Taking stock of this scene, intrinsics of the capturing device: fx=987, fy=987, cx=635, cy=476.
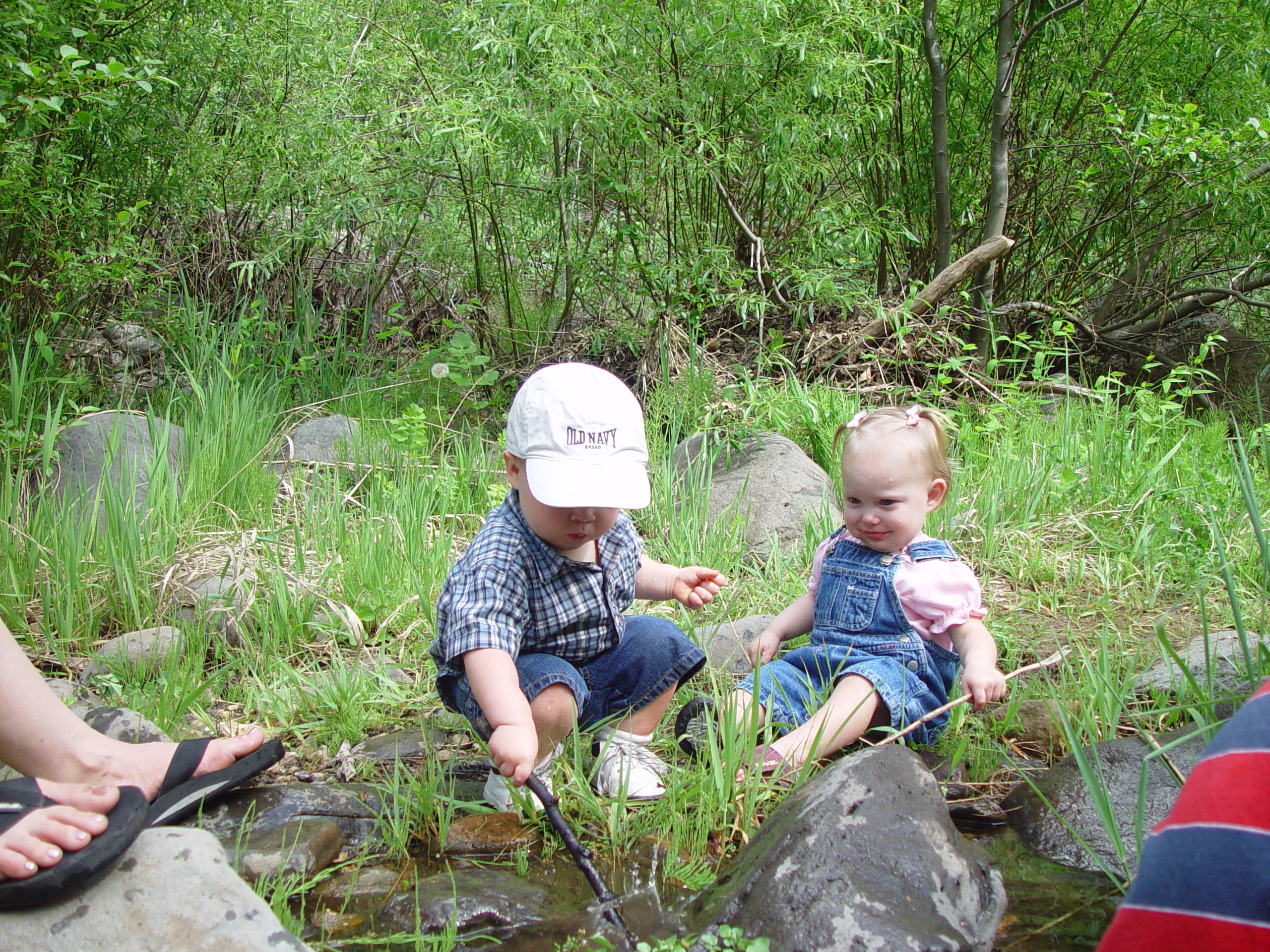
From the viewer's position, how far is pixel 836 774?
6.04 ft

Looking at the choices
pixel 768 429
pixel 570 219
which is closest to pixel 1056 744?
pixel 768 429

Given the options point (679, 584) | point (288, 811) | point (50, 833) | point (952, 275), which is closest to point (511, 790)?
point (288, 811)

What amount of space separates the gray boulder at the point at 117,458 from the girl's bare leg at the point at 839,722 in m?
2.28

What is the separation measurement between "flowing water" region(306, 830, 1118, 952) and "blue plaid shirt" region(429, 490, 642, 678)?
0.42 metres

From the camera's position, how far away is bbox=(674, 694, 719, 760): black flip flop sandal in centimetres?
225

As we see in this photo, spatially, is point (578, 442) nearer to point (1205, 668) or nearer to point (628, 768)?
point (628, 768)

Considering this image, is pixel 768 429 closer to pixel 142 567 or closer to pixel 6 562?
pixel 142 567

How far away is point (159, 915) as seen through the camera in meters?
1.44

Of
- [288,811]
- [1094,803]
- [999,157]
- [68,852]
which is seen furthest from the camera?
[999,157]

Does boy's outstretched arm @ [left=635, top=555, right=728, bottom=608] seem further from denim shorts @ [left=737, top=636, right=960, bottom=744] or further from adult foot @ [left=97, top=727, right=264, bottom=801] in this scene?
adult foot @ [left=97, top=727, right=264, bottom=801]

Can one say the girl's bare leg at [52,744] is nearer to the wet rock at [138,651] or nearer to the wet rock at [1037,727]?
the wet rock at [138,651]

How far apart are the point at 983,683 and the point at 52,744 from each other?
191 centimetres

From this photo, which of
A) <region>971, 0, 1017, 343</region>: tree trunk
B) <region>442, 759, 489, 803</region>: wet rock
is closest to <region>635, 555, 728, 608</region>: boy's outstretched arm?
<region>442, 759, 489, 803</region>: wet rock

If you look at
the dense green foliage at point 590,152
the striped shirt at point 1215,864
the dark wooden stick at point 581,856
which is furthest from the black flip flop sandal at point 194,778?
the dense green foliage at point 590,152
